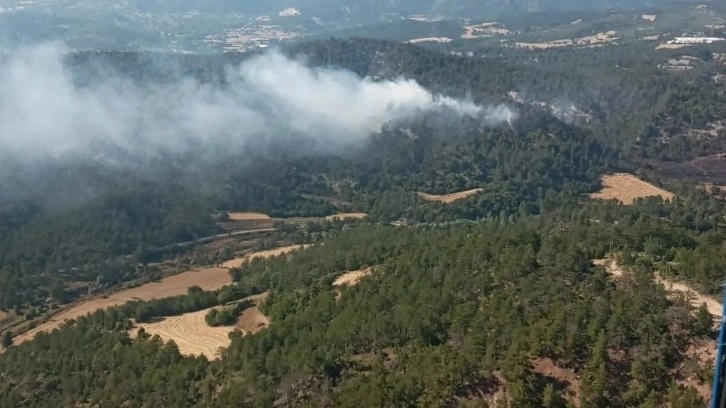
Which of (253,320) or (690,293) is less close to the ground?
(690,293)

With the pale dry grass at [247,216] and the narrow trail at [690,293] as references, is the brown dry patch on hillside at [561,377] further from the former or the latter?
the pale dry grass at [247,216]

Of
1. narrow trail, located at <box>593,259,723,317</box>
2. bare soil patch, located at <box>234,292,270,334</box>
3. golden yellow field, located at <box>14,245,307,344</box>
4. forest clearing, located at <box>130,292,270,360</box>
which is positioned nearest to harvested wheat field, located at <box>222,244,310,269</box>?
golden yellow field, located at <box>14,245,307,344</box>

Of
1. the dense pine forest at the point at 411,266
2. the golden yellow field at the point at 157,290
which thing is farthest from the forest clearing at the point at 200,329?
the golden yellow field at the point at 157,290

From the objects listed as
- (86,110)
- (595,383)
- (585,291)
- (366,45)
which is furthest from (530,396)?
(366,45)

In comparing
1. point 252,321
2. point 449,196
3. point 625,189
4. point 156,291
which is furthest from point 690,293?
point 625,189

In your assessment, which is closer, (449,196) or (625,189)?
(625,189)

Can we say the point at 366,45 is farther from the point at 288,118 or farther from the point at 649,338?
the point at 649,338

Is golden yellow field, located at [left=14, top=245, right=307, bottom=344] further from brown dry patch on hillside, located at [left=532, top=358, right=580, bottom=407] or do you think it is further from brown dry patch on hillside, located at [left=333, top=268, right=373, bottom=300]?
brown dry patch on hillside, located at [left=532, top=358, right=580, bottom=407]

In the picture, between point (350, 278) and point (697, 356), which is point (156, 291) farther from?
point (697, 356)
